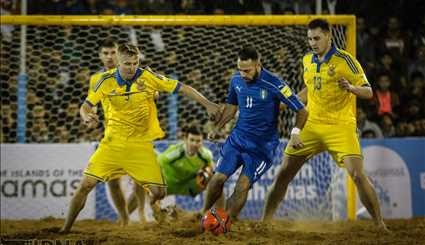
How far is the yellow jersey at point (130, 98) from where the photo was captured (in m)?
7.70

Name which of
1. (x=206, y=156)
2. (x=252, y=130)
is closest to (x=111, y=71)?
(x=252, y=130)

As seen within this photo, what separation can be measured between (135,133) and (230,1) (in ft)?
16.0

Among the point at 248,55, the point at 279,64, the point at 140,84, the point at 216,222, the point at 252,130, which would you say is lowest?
the point at 216,222

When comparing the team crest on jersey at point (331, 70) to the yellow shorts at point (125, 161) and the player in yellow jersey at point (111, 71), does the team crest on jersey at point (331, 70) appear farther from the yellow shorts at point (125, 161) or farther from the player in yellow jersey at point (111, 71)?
the player in yellow jersey at point (111, 71)

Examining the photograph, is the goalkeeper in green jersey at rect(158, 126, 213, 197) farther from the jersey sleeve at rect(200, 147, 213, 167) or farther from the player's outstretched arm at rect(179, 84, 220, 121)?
the player's outstretched arm at rect(179, 84, 220, 121)

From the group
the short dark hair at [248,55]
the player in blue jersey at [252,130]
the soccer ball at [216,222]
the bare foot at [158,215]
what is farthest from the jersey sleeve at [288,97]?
the bare foot at [158,215]

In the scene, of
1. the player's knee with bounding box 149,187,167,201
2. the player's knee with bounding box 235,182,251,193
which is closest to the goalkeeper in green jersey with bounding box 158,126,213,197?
the player's knee with bounding box 149,187,167,201

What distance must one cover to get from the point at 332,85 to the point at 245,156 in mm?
1151

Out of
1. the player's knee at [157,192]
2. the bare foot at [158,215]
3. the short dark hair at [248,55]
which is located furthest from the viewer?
the bare foot at [158,215]

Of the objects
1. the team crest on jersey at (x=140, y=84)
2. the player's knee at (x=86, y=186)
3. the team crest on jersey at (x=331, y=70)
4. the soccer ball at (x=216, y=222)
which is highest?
the team crest on jersey at (x=331, y=70)

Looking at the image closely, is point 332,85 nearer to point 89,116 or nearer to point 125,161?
point 125,161

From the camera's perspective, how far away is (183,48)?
11266 mm

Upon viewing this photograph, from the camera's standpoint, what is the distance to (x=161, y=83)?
7.76 meters

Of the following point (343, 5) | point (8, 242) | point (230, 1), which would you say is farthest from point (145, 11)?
point (8, 242)
